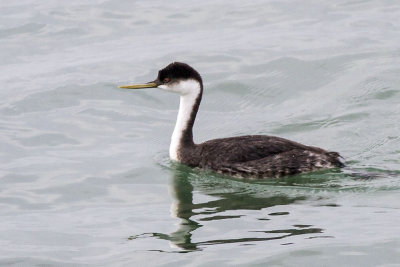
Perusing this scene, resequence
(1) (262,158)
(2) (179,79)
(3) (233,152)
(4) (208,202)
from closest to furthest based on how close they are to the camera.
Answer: (4) (208,202), (1) (262,158), (3) (233,152), (2) (179,79)

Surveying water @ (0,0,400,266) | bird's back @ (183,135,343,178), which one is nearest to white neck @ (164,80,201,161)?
water @ (0,0,400,266)

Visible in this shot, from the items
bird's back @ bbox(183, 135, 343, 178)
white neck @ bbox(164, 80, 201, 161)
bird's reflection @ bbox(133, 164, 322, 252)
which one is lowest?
bird's reflection @ bbox(133, 164, 322, 252)

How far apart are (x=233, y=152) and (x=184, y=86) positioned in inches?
43.3

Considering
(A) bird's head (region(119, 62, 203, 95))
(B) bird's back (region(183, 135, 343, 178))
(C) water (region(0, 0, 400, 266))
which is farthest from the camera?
(A) bird's head (region(119, 62, 203, 95))

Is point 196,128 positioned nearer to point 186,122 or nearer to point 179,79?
point 186,122

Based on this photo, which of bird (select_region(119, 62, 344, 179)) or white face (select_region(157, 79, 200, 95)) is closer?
bird (select_region(119, 62, 344, 179))

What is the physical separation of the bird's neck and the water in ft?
0.77

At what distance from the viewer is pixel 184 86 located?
12367 mm

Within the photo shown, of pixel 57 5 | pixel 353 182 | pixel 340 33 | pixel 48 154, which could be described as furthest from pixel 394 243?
pixel 57 5

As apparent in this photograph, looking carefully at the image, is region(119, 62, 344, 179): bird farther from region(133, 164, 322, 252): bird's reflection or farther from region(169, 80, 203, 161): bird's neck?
region(133, 164, 322, 252): bird's reflection

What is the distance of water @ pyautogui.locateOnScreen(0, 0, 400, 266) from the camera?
976cm

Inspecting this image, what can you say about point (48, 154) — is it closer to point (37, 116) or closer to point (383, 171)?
point (37, 116)

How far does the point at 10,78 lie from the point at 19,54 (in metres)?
1.32

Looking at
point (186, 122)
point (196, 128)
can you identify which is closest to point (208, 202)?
point (186, 122)
